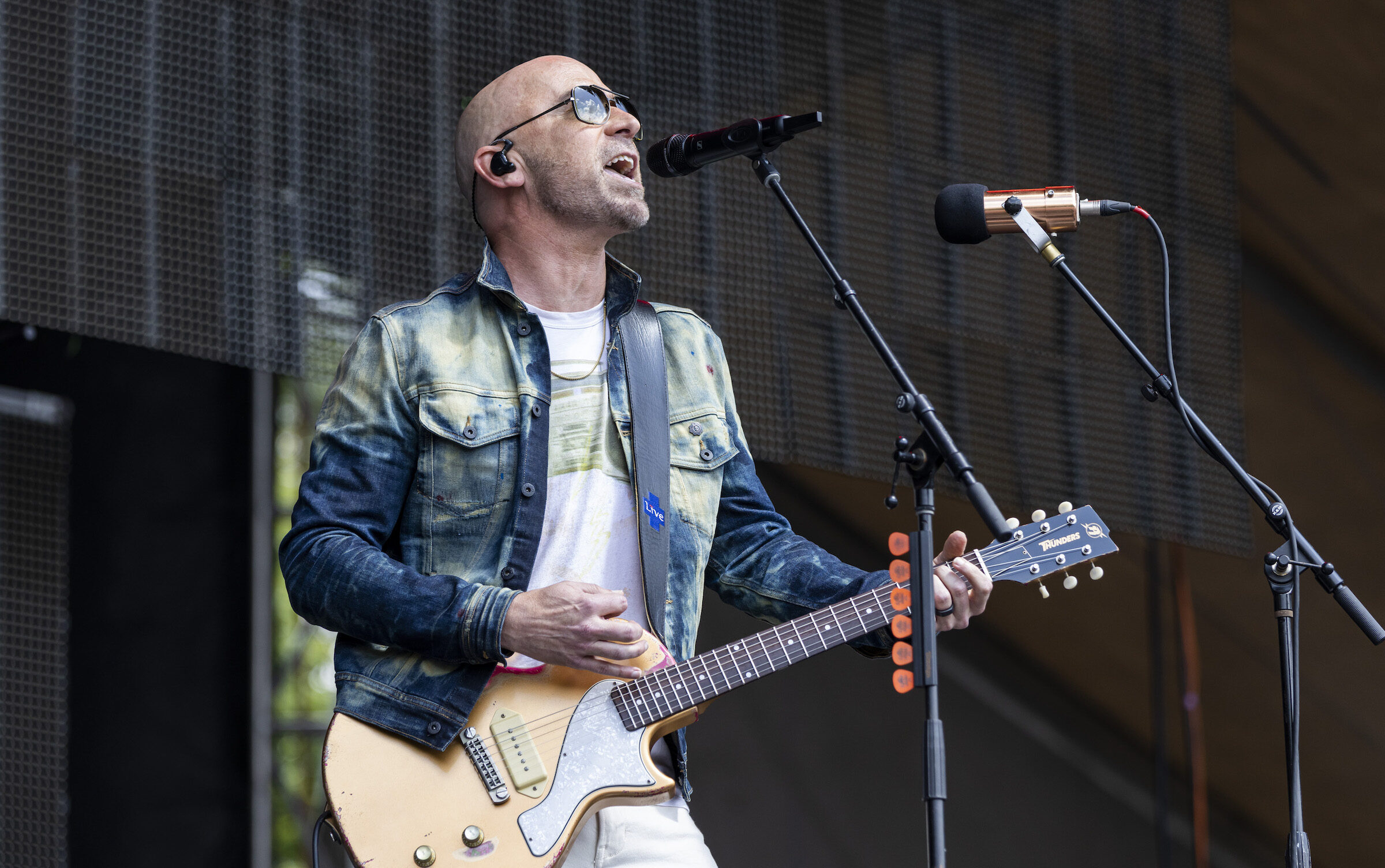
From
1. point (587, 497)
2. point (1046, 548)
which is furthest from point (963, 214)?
point (587, 497)

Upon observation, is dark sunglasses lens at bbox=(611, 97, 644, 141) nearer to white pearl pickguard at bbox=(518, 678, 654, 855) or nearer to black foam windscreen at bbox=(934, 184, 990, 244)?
black foam windscreen at bbox=(934, 184, 990, 244)

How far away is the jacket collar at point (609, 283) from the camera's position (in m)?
2.88

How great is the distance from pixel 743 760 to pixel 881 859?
3.04 feet

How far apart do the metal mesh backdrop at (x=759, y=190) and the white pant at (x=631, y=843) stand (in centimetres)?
211

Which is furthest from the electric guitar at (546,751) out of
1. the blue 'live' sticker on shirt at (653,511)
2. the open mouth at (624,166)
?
the open mouth at (624,166)

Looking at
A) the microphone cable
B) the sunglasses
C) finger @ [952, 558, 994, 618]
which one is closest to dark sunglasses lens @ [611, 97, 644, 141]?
the sunglasses

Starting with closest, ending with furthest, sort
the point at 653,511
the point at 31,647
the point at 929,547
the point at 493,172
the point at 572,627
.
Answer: the point at 929,547 → the point at 572,627 → the point at 653,511 → the point at 493,172 → the point at 31,647

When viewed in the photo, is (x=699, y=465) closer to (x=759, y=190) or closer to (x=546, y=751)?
(x=546, y=751)

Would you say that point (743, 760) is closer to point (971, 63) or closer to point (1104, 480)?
point (1104, 480)

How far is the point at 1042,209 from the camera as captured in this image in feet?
8.97

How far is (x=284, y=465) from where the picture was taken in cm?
655

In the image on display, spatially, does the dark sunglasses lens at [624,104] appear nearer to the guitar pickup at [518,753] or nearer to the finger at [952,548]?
the finger at [952,548]

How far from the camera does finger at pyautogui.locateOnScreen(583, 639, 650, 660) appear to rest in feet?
8.07

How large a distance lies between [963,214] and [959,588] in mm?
666
